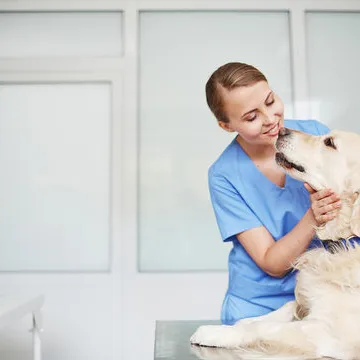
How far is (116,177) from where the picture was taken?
2.63 meters

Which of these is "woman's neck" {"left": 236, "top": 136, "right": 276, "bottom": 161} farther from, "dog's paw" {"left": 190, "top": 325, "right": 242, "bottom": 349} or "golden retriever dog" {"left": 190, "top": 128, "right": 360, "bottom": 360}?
"dog's paw" {"left": 190, "top": 325, "right": 242, "bottom": 349}

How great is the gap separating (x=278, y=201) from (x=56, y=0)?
201 cm

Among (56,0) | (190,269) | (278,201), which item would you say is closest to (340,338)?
(278,201)

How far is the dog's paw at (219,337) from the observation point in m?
0.91

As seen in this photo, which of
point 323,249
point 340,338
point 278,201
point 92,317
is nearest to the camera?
point 340,338

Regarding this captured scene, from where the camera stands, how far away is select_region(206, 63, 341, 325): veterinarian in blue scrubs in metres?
1.20

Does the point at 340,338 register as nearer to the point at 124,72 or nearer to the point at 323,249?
the point at 323,249

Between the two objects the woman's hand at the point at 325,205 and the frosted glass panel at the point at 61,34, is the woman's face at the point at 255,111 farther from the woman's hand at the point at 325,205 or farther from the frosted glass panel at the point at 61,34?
the frosted glass panel at the point at 61,34

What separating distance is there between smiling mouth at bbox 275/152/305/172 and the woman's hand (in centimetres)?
13

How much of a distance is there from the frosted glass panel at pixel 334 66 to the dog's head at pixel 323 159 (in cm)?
166

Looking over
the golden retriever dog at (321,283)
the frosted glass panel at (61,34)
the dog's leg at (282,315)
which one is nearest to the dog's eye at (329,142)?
the golden retriever dog at (321,283)

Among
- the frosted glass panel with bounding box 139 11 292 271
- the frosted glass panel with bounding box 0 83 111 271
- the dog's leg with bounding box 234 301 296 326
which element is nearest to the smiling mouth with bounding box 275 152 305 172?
the dog's leg with bounding box 234 301 296 326

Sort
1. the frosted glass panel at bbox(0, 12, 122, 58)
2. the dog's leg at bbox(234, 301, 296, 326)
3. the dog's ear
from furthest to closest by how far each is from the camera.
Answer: the frosted glass panel at bbox(0, 12, 122, 58), the dog's leg at bbox(234, 301, 296, 326), the dog's ear

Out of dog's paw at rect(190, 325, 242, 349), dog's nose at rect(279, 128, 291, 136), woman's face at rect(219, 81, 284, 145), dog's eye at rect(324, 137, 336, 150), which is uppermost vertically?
woman's face at rect(219, 81, 284, 145)
